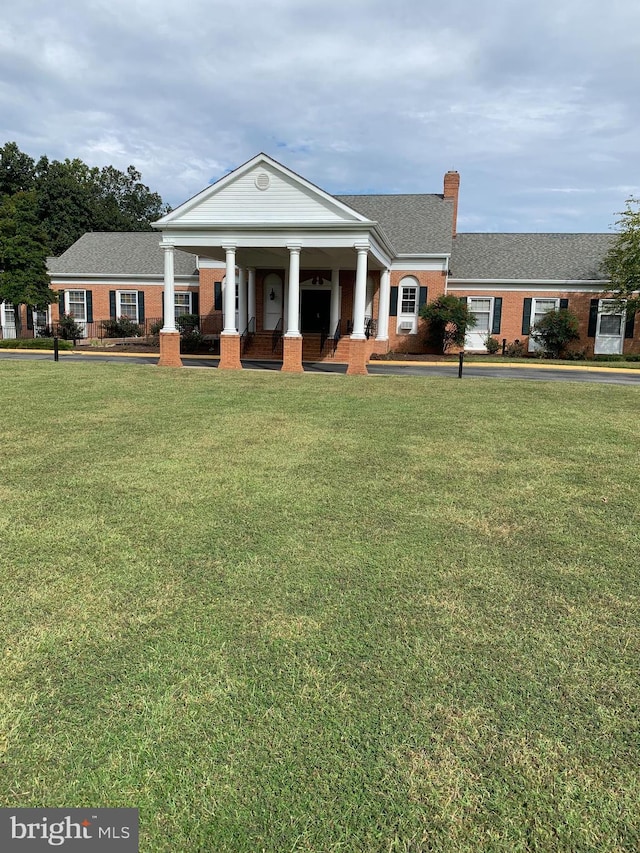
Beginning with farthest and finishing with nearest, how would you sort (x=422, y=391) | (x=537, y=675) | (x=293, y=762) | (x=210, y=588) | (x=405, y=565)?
(x=422, y=391) < (x=405, y=565) < (x=210, y=588) < (x=537, y=675) < (x=293, y=762)

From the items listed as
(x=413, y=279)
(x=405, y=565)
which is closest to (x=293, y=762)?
(x=405, y=565)

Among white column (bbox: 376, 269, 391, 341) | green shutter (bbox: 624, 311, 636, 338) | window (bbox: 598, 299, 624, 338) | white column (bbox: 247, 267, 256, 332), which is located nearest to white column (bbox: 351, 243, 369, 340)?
white column (bbox: 376, 269, 391, 341)

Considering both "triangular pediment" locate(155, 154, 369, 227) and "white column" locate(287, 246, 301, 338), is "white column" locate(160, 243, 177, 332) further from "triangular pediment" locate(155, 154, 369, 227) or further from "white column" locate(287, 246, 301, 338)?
"white column" locate(287, 246, 301, 338)

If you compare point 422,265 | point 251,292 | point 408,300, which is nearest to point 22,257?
point 251,292

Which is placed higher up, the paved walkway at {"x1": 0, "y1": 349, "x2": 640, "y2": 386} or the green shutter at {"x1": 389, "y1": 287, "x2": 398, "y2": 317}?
the green shutter at {"x1": 389, "y1": 287, "x2": 398, "y2": 317}

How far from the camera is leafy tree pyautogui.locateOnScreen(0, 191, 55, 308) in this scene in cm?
3212

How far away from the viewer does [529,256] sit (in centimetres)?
3188

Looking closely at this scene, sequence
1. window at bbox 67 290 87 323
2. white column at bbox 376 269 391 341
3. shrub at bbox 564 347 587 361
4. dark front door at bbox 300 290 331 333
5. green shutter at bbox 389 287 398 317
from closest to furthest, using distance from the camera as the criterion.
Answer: white column at bbox 376 269 391 341 < dark front door at bbox 300 290 331 333 < shrub at bbox 564 347 587 361 < green shutter at bbox 389 287 398 317 < window at bbox 67 290 87 323

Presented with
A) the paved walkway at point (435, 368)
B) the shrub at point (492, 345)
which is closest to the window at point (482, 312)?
the shrub at point (492, 345)

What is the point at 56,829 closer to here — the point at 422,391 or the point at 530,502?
the point at 530,502

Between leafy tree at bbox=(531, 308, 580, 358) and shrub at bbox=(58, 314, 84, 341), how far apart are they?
25.2 meters

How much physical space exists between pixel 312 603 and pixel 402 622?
0.54 m

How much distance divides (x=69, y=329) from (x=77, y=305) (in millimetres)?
1861

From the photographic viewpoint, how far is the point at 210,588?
3656 millimetres
